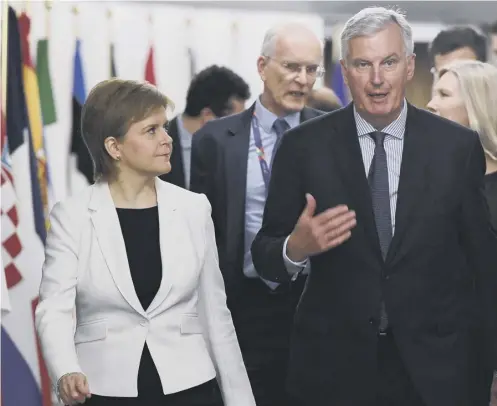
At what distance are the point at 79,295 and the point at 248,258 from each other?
3.56 ft

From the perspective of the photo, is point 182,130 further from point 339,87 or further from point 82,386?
point 339,87

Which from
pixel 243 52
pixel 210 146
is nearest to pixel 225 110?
pixel 210 146

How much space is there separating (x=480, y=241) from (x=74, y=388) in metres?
1.16

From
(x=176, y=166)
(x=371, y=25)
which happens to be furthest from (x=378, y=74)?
(x=176, y=166)

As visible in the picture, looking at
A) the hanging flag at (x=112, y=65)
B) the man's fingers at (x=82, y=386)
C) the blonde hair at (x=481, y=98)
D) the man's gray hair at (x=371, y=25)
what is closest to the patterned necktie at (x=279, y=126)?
the blonde hair at (x=481, y=98)

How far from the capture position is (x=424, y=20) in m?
7.96

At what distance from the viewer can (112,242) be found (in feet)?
9.27

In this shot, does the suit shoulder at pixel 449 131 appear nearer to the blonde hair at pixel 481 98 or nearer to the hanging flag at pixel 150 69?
the blonde hair at pixel 481 98

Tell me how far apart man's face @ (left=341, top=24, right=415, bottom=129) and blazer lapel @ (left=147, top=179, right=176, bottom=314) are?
609mm

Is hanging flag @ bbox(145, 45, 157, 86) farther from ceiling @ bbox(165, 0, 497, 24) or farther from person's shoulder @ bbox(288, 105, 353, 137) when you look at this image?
person's shoulder @ bbox(288, 105, 353, 137)

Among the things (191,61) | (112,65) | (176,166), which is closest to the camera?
(176,166)

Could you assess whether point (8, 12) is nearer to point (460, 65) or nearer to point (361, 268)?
point (460, 65)

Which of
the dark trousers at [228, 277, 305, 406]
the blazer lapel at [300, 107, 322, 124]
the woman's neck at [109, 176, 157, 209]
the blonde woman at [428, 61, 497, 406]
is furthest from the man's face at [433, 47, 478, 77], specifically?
the woman's neck at [109, 176, 157, 209]

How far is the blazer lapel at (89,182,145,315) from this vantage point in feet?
9.10
